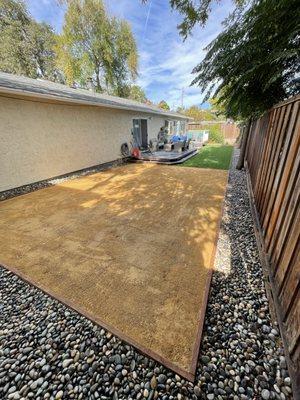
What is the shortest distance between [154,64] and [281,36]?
26.1m

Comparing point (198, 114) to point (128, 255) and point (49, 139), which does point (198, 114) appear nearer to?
point (49, 139)

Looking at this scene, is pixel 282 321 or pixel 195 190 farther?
pixel 195 190

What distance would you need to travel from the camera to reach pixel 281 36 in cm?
234

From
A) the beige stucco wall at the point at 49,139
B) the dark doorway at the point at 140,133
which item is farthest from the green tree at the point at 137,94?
the beige stucco wall at the point at 49,139

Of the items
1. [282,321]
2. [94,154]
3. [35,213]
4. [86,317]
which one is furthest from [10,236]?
[94,154]

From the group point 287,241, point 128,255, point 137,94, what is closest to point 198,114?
point 137,94

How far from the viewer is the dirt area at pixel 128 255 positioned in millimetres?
1834

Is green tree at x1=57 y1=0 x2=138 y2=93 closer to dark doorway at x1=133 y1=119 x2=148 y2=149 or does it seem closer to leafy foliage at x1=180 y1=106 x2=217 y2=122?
dark doorway at x1=133 y1=119 x2=148 y2=149

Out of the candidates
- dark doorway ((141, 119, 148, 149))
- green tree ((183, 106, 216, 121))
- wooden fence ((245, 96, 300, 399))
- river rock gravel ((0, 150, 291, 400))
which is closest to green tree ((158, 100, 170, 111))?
green tree ((183, 106, 216, 121))

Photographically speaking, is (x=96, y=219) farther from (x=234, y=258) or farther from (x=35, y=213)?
(x=234, y=258)

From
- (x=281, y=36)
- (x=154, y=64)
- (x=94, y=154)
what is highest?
(x=154, y=64)

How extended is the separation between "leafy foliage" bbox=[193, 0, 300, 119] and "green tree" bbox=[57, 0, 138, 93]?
21.4 m

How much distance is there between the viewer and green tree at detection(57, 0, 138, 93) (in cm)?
1798

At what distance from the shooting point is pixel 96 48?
63.2 feet
